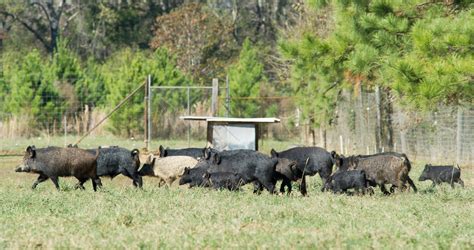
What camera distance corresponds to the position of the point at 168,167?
58.0ft

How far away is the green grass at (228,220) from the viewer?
9641 millimetres

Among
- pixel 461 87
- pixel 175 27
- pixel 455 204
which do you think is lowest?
pixel 455 204

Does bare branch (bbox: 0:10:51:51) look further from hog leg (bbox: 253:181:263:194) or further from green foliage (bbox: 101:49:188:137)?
hog leg (bbox: 253:181:263:194)

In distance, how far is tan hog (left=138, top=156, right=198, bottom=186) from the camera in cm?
1758

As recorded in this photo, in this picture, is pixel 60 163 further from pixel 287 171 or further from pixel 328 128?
pixel 328 128

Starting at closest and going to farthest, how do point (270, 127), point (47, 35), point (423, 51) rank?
1. point (423, 51)
2. point (270, 127)
3. point (47, 35)

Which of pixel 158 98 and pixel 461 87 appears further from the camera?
pixel 158 98

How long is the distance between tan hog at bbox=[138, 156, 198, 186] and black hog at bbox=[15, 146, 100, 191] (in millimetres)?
1723

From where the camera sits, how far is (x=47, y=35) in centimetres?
5656

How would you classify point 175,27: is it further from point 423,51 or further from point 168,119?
point 423,51

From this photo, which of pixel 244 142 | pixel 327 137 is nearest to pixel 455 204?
pixel 244 142

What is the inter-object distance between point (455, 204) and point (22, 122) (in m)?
23.3

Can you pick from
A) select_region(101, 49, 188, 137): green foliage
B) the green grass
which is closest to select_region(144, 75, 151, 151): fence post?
select_region(101, 49, 188, 137): green foliage

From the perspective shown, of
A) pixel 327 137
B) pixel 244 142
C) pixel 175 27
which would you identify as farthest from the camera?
pixel 175 27
